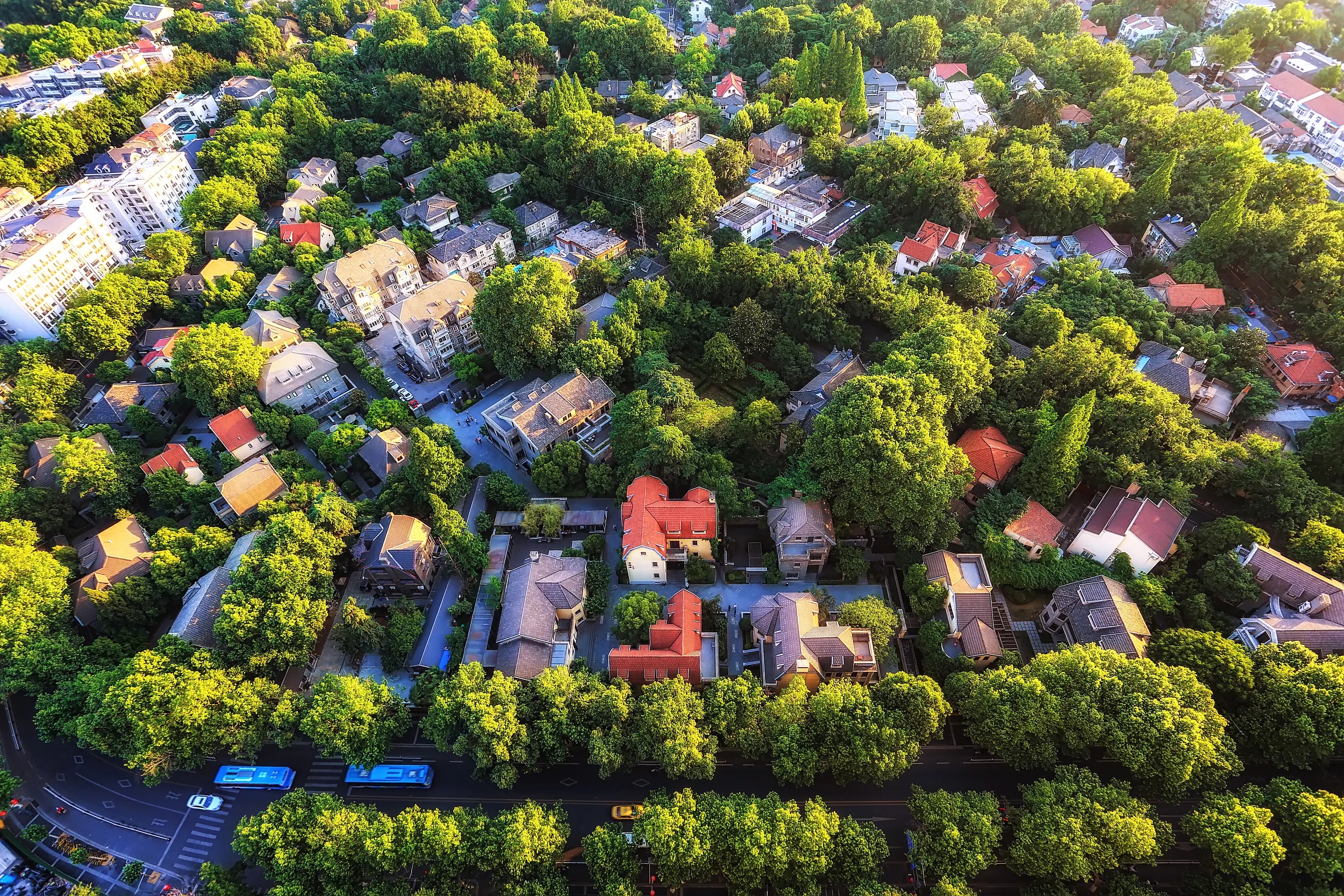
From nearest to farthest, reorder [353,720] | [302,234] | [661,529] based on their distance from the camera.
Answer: [353,720]
[661,529]
[302,234]

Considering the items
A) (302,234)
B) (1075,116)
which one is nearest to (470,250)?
(302,234)

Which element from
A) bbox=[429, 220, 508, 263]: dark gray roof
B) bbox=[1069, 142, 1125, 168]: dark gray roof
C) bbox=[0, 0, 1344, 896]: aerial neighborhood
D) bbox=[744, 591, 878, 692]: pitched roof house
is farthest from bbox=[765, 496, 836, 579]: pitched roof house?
bbox=[1069, 142, 1125, 168]: dark gray roof

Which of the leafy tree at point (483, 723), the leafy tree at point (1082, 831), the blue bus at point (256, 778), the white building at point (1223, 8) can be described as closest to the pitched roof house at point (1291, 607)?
the leafy tree at point (1082, 831)

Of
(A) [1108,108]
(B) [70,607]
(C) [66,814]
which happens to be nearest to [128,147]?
(B) [70,607]

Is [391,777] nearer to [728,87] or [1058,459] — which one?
[1058,459]

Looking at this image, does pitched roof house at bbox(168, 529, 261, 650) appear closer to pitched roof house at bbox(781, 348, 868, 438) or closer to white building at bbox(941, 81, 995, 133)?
pitched roof house at bbox(781, 348, 868, 438)

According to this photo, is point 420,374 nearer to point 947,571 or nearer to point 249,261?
point 249,261
